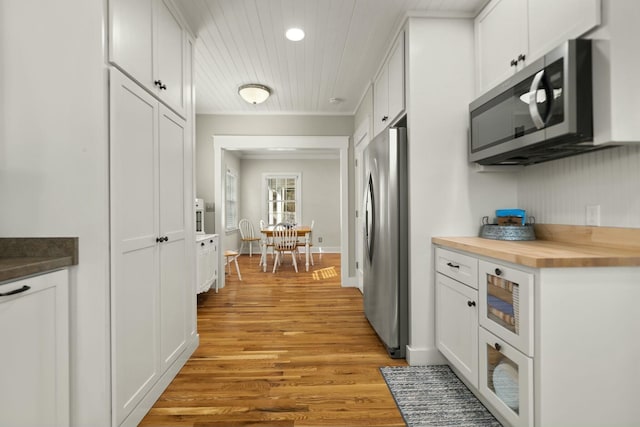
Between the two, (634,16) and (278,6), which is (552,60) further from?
(278,6)

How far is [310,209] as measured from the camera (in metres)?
8.00

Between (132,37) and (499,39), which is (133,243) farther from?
(499,39)

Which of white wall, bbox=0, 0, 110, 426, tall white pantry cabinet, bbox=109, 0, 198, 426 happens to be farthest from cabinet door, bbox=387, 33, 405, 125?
white wall, bbox=0, 0, 110, 426

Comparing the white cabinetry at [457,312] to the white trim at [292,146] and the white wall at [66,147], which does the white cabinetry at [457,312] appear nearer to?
the white wall at [66,147]

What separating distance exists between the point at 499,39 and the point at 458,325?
181cm

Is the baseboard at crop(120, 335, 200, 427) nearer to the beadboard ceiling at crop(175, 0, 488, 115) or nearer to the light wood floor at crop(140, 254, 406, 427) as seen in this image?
the light wood floor at crop(140, 254, 406, 427)

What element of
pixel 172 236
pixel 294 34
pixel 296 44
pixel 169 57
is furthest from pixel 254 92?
pixel 172 236

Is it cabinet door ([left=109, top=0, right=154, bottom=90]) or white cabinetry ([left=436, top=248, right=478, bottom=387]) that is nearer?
cabinet door ([left=109, top=0, right=154, bottom=90])

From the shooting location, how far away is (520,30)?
1.70m

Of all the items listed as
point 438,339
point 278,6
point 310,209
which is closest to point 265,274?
point 310,209

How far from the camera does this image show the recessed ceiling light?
2.41 meters

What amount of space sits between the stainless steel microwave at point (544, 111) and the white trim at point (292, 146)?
102 inches

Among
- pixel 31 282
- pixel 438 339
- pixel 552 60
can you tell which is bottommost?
pixel 438 339

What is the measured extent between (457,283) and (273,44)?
2.42 meters
